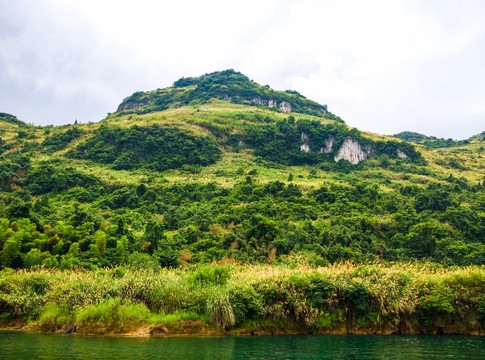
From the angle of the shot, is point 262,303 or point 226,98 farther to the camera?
point 226,98

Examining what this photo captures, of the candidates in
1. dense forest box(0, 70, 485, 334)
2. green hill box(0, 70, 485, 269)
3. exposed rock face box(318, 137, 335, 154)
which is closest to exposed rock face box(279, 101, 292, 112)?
dense forest box(0, 70, 485, 334)

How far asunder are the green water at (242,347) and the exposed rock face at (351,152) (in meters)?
88.6

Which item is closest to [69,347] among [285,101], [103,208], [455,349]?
[455,349]

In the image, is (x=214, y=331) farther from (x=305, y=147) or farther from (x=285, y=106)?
(x=285, y=106)

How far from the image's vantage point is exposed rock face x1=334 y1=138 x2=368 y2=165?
10719 cm

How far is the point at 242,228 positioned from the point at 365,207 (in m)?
23.5

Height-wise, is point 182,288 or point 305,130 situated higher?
point 305,130

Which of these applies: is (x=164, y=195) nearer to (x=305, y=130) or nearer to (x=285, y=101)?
(x=305, y=130)

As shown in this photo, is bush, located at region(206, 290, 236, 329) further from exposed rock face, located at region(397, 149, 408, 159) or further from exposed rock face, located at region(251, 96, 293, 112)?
exposed rock face, located at region(251, 96, 293, 112)

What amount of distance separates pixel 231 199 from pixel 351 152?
56.9 metres

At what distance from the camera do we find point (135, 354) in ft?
52.3

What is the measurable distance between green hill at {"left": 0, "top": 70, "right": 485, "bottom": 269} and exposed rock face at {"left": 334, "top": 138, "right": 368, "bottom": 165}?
0.47m

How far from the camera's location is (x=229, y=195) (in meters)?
67.9

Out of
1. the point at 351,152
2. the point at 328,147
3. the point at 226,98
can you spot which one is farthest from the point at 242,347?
the point at 226,98
